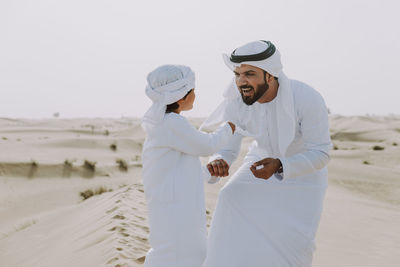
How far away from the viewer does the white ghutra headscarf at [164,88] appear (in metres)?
3.42

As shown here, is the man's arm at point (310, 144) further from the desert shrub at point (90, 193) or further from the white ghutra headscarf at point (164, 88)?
the desert shrub at point (90, 193)

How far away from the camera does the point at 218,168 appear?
3.79 meters

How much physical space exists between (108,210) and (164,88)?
144 inches

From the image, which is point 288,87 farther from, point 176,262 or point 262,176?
point 176,262

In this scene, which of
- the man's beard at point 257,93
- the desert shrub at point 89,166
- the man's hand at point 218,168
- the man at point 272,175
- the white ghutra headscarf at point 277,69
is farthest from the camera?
the desert shrub at point 89,166

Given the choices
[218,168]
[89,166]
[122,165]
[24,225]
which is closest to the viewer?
[218,168]

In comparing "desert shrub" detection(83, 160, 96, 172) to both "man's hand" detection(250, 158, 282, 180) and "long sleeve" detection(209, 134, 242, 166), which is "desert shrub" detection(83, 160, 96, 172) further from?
"man's hand" detection(250, 158, 282, 180)

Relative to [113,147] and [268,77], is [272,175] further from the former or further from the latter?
[113,147]

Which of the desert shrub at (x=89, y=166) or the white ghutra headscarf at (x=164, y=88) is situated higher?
the white ghutra headscarf at (x=164, y=88)

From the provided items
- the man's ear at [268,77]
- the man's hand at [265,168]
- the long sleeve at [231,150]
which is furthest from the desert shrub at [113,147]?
the man's hand at [265,168]

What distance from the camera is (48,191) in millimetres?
10930

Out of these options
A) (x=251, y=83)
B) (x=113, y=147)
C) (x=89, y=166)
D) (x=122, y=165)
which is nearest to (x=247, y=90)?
(x=251, y=83)

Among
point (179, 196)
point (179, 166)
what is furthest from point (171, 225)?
point (179, 166)

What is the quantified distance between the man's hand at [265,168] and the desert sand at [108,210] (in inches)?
73.1
